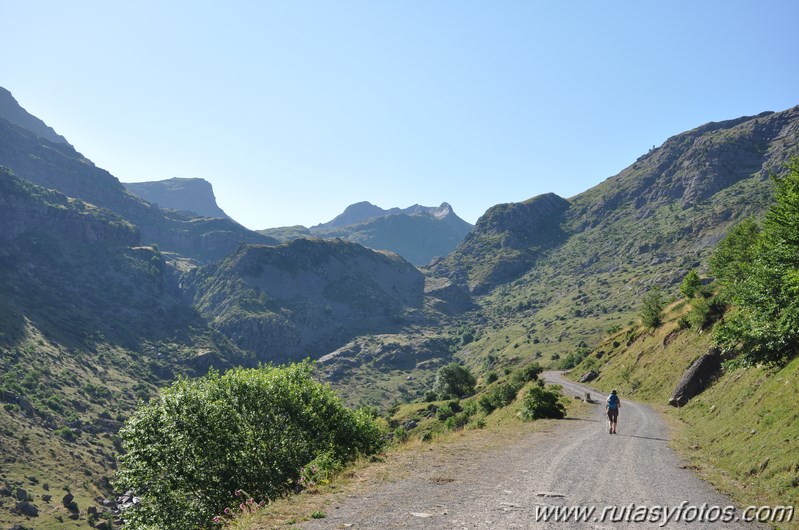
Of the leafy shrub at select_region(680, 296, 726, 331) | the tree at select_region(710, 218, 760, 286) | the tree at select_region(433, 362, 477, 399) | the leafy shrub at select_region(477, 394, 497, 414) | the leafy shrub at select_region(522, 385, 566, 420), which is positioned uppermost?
the tree at select_region(710, 218, 760, 286)

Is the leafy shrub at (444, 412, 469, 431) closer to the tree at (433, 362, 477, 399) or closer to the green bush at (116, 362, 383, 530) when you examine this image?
the green bush at (116, 362, 383, 530)

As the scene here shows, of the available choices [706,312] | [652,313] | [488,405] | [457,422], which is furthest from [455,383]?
[706,312]

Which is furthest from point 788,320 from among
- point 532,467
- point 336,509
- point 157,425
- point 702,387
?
point 157,425

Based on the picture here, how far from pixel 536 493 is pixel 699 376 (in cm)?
3393

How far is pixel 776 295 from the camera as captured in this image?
23516mm

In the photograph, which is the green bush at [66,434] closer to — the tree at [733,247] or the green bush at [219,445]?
the green bush at [219,445]

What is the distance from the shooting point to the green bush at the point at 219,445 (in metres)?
20.5

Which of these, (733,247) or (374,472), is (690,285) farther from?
(374,472)

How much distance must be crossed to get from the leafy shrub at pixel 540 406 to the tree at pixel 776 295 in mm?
15121

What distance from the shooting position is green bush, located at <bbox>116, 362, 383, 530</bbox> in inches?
808

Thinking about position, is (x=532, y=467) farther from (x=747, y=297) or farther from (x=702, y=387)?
(x=702, y=387)

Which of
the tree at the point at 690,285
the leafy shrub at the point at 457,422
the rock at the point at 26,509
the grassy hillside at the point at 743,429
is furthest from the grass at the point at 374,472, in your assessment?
the rock at the point at 26,509

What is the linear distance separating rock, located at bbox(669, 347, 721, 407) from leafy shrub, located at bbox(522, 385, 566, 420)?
11757mm

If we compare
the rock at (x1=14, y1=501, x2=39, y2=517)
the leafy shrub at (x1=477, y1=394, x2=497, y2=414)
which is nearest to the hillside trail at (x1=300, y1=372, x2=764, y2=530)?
the leafy shrub at (x1=477, y1=394, x2=497, y2=414)
